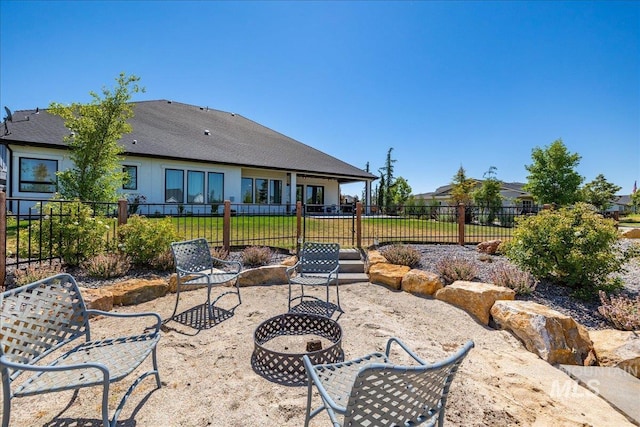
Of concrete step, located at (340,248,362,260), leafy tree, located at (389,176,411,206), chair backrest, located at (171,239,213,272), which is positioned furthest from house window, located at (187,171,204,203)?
leafy tree, located at (389,176,411,206)

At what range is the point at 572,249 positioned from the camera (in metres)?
5.00

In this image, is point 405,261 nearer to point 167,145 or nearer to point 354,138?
point 167,145

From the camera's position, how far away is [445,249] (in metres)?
7.94

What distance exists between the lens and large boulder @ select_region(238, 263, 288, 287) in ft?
19.1

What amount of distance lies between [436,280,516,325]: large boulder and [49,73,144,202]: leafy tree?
432 inches

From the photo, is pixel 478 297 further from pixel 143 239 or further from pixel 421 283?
pixel 143 239

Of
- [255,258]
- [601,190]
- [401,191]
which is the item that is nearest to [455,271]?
[255,258]

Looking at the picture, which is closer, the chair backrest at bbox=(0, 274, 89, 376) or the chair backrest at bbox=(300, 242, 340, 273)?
the chair backrest at bbox=(0, 274, 89, 376)

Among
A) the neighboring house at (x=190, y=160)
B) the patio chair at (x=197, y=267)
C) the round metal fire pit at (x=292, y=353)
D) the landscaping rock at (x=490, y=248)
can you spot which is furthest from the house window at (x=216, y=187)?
the round metal fire pit at (x=292, y=353)

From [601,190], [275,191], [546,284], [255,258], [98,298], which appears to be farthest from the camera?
[601,190]

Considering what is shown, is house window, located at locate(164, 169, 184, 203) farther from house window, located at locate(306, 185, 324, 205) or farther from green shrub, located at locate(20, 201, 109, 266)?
green shrub, located at locate(20, 201, 109, 266)

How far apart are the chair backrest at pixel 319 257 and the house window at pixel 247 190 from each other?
45.2ft

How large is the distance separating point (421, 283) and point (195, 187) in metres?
14.0

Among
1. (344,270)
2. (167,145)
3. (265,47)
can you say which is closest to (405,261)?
(344,270)
